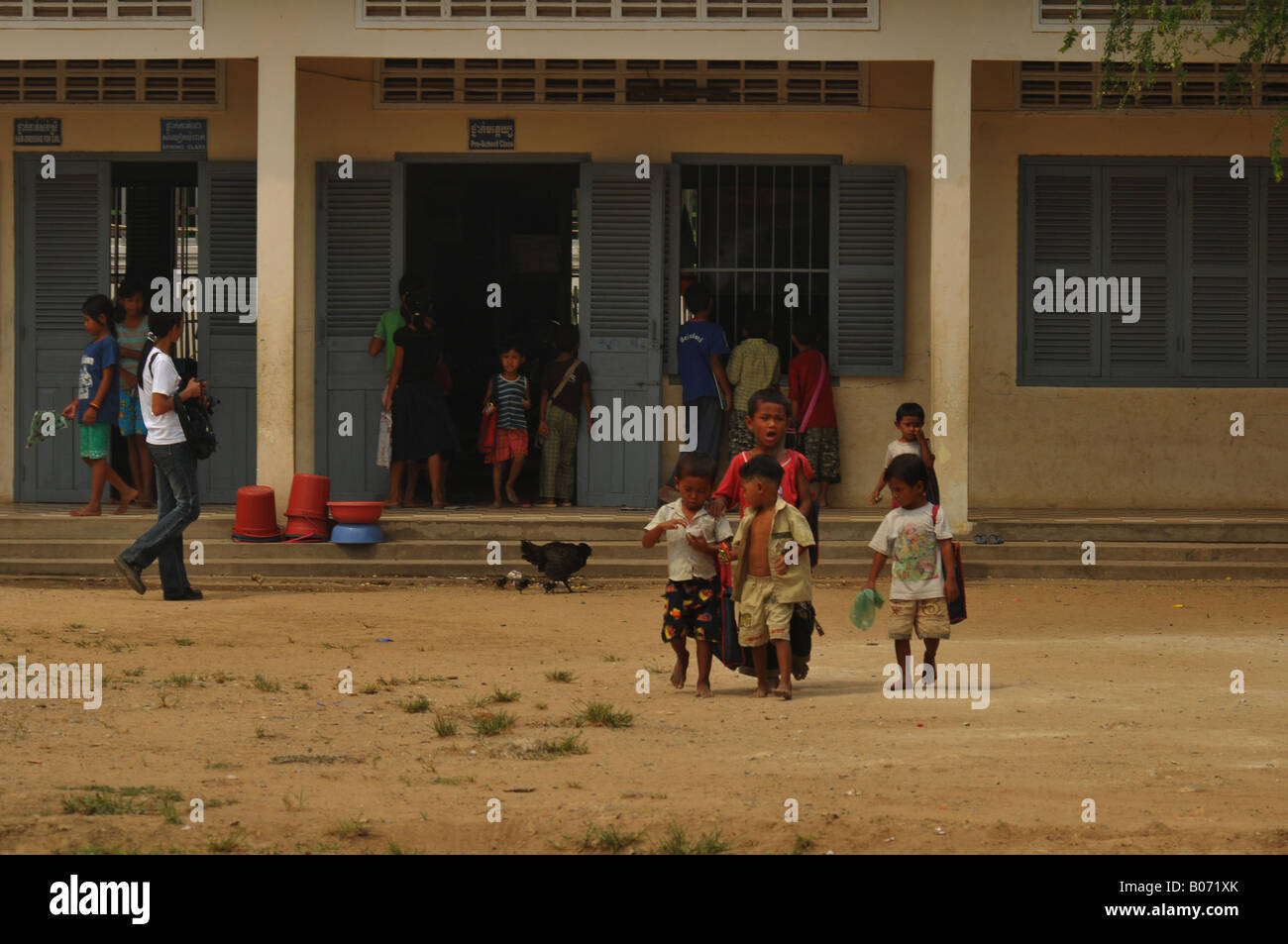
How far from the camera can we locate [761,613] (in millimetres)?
8125

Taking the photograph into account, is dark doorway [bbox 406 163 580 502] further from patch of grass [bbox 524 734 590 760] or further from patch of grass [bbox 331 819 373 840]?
patch of grass [bbox 331 819 373 840]

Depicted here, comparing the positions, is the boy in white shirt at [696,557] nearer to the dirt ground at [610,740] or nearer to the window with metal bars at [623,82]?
the dirt ground at [610,740]

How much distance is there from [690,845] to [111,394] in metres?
9.07

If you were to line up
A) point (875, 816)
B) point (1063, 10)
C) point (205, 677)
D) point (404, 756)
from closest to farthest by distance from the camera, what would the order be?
point (875, 816) < point (404, 756) < point (205, 677) < point (1063, 10)

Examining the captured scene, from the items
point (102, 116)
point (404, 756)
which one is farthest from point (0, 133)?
point (404, 756)

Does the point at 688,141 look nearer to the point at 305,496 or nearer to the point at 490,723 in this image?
the point at 305,496

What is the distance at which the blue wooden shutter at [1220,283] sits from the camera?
14.3m

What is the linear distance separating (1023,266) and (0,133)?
26.8 ft

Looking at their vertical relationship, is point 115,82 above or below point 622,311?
above

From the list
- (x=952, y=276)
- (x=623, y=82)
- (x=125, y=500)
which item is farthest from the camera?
(x=623, y=82)

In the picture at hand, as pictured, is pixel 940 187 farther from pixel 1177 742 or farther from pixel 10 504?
pixel 10 504

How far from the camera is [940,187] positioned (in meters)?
12.7

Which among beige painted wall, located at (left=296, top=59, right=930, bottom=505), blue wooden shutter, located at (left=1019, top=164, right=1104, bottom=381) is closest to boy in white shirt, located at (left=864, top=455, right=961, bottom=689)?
beige painted wall, located at (left=296, top=59, right=930, bottom=505)

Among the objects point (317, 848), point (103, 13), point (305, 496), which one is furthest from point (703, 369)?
point (317, 848)
